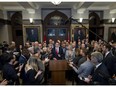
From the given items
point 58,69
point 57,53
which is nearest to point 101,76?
point 58,69

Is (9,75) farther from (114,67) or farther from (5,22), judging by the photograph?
(5,22)

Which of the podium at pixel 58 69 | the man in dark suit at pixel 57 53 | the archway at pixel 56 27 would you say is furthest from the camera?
the archway at pixel 56 27

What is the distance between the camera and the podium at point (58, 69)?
4.00 metres

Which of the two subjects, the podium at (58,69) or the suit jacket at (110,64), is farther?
the podium at (58,69)

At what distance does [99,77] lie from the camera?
2381 millimetres

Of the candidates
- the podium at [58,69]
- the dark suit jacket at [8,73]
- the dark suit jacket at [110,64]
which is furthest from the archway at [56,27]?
the dark suit jacket at [8,73]

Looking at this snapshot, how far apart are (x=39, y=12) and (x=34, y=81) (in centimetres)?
584

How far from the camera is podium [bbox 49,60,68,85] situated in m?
4.00

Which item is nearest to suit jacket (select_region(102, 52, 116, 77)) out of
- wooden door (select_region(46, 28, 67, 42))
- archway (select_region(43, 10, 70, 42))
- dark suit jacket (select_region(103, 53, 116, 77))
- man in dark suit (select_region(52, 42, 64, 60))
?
dark suit jacket (select_region(103, 53, 116, 77))

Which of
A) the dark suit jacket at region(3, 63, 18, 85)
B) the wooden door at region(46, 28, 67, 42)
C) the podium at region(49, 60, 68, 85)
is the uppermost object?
the wooden door at region(46, 28, 67, 42)

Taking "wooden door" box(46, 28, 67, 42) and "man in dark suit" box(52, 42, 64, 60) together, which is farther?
"wooden door" box(46, 28, 67, 42)

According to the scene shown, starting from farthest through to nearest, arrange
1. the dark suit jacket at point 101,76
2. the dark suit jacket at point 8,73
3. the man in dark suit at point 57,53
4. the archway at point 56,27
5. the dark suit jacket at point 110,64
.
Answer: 1. the archway at point 56,27
2. the man in dark suit at point 57,53
3. the dark suit jacket at point 110,64
4. the dark suit jacket at point 8,73
5. the dark suit jacket at point 101,76

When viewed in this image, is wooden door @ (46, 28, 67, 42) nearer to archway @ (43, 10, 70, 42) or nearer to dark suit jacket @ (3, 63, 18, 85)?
archway @ (43, 10, 70, 42)

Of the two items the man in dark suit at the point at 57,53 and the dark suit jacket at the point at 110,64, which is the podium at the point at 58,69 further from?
the dark suit jacket at the point at 110,64
